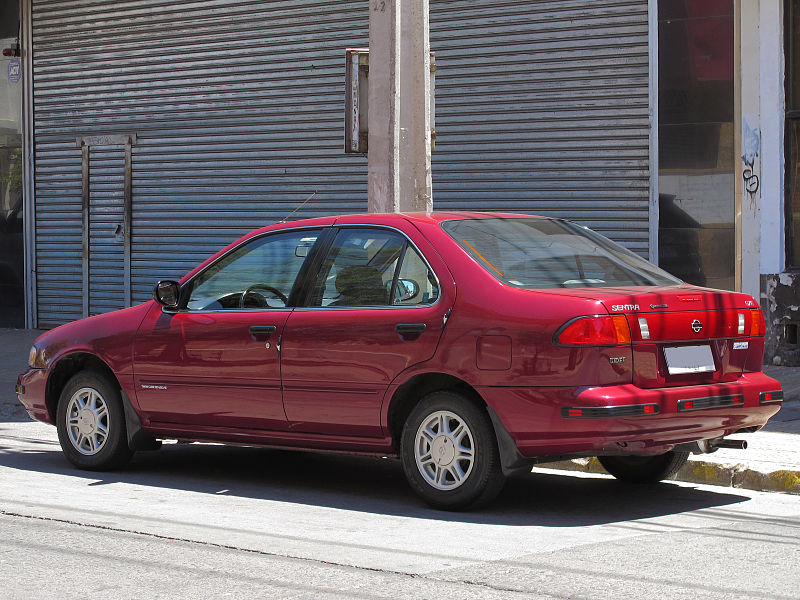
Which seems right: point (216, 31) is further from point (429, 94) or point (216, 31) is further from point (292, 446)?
point (292, 446)

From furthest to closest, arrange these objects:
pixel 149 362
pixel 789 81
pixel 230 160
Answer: pixel 230 160, pixel 789 81, pixel 149 362

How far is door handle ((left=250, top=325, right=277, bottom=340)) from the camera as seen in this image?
6.75 metres

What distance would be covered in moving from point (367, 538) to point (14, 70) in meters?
14.4

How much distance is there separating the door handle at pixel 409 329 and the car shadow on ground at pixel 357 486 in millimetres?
923

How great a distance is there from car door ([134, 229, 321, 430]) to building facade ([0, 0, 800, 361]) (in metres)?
6.71

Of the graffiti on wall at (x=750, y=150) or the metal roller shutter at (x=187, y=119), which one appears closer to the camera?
the graffiti on wall at (x=750, y=150)

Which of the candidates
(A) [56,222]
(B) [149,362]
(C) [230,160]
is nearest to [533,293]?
(B) [149,362]

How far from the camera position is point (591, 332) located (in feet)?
18.5

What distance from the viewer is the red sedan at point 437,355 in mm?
5742

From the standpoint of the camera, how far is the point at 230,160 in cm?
1594

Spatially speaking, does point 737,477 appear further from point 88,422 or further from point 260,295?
point 88,422

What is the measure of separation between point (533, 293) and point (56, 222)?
13.1 metres

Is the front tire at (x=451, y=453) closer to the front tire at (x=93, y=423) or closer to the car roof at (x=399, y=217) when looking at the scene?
the car roof at (x=399, y=217)

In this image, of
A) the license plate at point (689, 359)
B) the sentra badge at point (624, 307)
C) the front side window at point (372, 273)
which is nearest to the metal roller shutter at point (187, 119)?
the front side window at point (372, 273)
